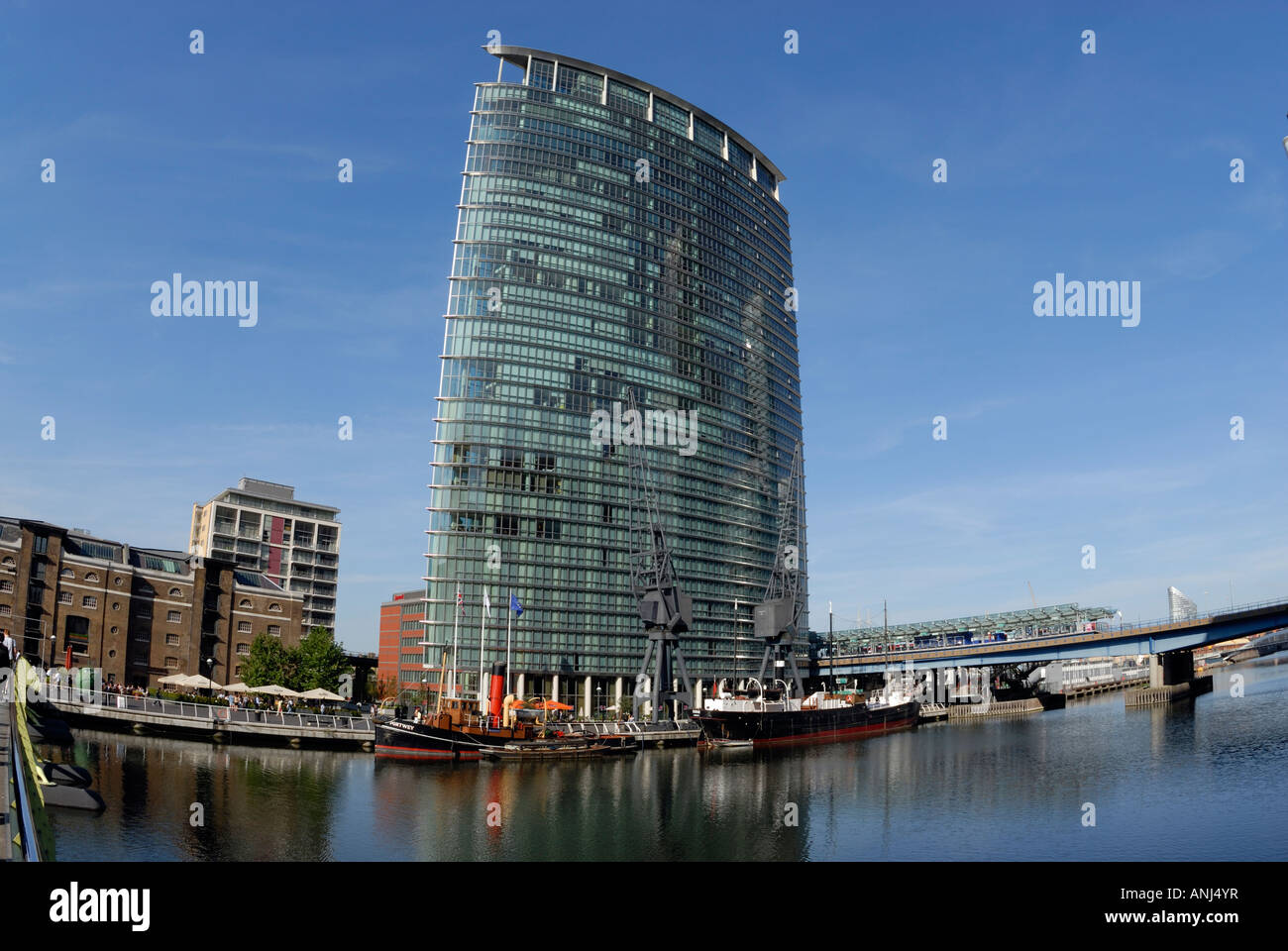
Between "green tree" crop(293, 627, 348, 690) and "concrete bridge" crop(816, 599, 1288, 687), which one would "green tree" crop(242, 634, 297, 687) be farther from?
"concrete bridge" crop(816, 599, 1288, 687)

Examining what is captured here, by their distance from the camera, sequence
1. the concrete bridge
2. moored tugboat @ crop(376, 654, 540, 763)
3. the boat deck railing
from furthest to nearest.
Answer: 1. the concrete bridge
2. the boat deck railing
3. moored tugboat @ crop(376, 654, 540, 763)

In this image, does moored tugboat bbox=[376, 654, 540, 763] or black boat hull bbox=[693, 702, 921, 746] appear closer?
moored tugboat bbox=[376, 654, 540, 763]

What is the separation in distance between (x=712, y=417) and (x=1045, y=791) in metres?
121

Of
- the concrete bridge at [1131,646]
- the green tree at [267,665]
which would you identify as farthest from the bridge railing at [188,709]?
the concrete bridge at [1131,646]

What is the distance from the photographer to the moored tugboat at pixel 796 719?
358 ft

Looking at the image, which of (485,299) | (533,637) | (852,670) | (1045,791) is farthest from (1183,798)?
(852,670)

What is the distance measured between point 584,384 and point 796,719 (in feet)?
227

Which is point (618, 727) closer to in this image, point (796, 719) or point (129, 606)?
point (796, 719)

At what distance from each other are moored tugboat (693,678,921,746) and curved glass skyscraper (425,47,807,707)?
33.9 m

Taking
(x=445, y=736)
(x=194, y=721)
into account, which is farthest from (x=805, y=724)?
(x=194, y=721)

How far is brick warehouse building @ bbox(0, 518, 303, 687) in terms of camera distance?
11156cm

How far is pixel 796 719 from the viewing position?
11675 centimetres

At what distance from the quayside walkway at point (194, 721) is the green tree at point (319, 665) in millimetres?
24060

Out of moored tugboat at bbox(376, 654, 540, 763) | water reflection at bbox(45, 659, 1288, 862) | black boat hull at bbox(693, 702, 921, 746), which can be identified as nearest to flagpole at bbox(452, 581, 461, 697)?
black boat hull at bbox(693, 702, 921, 746)
